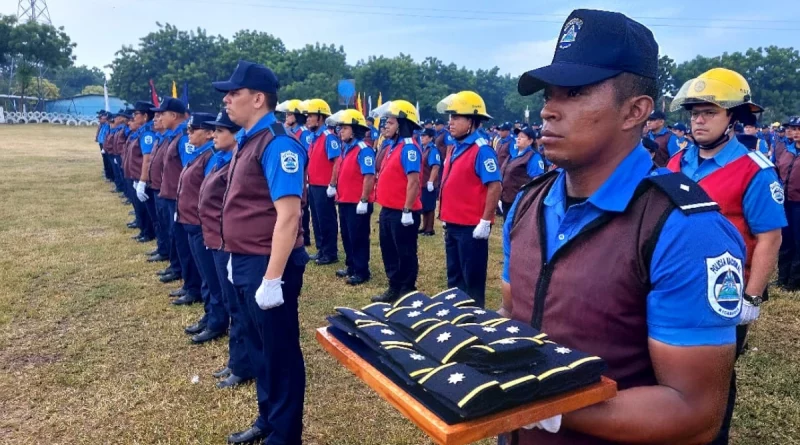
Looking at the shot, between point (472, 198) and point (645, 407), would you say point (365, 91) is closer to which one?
point (472, 198)

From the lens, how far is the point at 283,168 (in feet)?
→ 10.7

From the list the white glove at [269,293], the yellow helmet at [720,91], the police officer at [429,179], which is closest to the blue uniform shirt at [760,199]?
the yellow helmet at [720,91]

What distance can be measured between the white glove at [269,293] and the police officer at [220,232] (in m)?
0.78

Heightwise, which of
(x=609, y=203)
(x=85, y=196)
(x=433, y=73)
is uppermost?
(x=433, y=73)

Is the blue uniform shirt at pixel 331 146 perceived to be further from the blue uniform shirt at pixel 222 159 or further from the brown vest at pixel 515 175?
the blue uniform shirt at pixel 222 159

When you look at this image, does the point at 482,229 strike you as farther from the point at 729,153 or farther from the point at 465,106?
the point at 729,153

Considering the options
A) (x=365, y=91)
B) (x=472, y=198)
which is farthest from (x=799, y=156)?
(x=365, y=91)

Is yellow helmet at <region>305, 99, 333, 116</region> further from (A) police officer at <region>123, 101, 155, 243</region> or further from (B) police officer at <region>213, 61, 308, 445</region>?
(B) police officer at <region>213, 61, 308, 445</region>

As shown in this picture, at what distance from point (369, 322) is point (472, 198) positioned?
4403 mm

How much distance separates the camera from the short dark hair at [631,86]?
1328 mm

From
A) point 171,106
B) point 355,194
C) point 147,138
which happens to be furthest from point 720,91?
point 147,138

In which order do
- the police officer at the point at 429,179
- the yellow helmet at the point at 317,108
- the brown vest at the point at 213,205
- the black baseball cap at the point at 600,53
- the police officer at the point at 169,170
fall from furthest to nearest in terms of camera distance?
the police officer at the point at 429,179 → the yellow helmet at the point at 317,108 → the police officer at the point at 169,170 → the brown vest at the point at 213,205 → the black baseball cap at the point at 600,53

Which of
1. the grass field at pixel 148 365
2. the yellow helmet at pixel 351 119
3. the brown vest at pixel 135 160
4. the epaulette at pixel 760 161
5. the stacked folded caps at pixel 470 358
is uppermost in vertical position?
the yellow helmet at pixel 351 119

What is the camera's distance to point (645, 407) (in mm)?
1167
